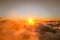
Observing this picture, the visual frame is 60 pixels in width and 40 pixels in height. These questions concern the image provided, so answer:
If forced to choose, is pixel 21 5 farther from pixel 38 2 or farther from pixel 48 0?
pixel 48 0

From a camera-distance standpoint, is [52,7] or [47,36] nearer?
[47,36]

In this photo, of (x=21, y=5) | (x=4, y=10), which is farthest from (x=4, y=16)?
(x=21, y=5)

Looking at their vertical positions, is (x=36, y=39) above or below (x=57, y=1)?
below

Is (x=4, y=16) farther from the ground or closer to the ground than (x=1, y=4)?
closer to the ground

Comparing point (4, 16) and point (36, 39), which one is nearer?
point (36, 39)

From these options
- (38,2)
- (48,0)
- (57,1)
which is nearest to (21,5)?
(38,2)

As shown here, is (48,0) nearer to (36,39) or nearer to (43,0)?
(43,0)

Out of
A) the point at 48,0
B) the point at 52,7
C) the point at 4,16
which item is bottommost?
the point at 4,16

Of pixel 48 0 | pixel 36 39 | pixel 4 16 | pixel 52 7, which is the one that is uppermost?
pixel 48 0
